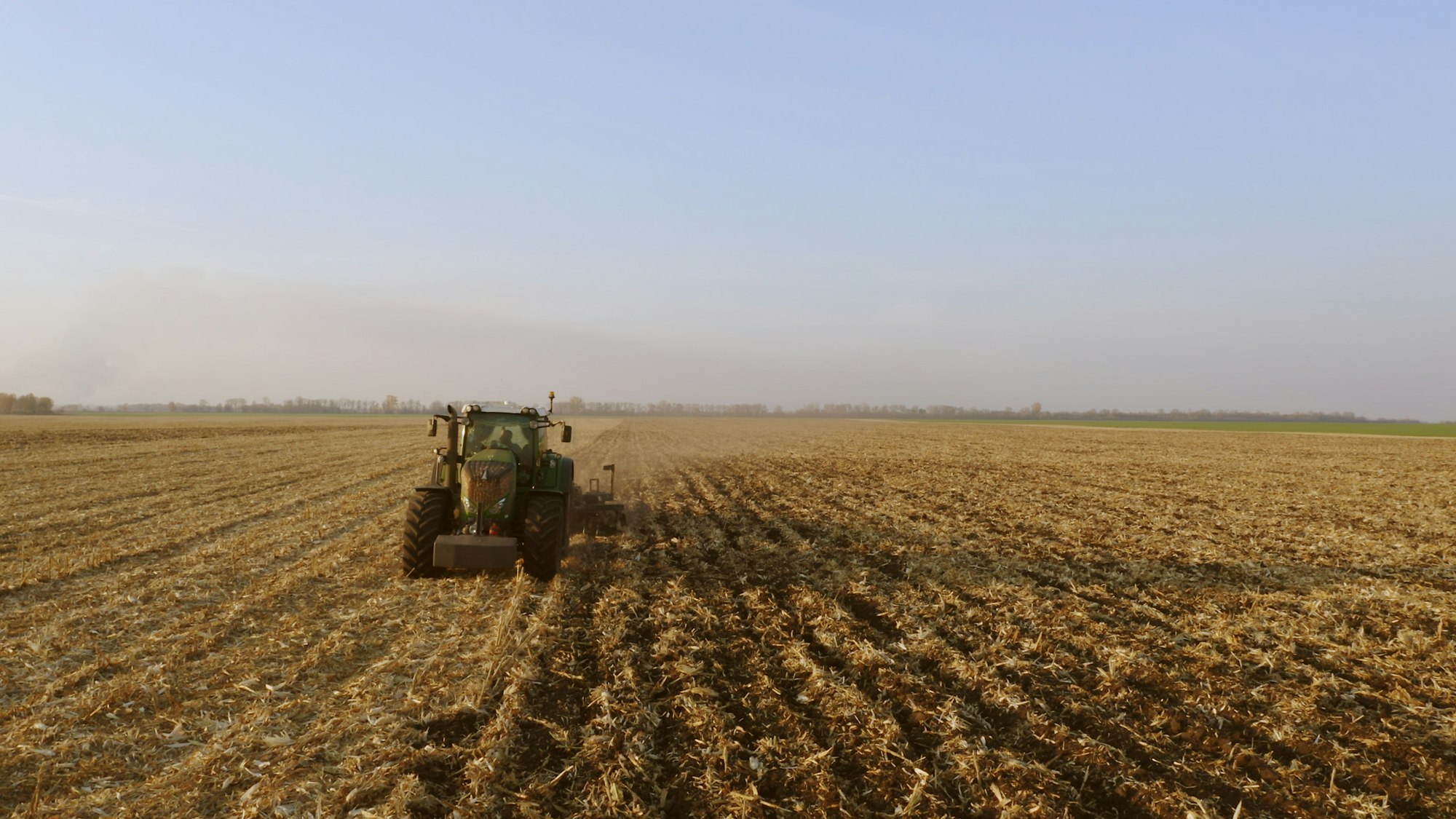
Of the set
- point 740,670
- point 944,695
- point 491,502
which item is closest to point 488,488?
point 491,502

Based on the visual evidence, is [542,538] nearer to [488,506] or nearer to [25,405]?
[488,506]

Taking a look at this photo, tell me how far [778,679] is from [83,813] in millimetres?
4957

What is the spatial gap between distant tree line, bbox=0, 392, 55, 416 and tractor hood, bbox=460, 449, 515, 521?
13632cm

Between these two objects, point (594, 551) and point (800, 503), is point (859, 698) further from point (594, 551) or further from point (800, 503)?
point (800, 503)

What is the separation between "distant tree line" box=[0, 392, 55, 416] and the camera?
343 feet

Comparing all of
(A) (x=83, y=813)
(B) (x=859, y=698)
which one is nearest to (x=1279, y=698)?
(B) (x=859, y=698)

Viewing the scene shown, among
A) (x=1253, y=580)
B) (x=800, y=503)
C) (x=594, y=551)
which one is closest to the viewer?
(x=1253, y=580)

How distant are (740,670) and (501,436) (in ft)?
18.4

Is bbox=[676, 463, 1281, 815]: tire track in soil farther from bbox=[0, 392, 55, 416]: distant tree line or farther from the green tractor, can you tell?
bbox=[0, 392, 55, 416]: distant tree line

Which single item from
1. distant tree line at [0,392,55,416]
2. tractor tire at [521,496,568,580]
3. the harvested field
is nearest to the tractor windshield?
tractor tire at [521,496,568,580]

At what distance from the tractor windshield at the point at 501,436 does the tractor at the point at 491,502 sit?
0.01m

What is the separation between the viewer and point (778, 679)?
21.2 ft

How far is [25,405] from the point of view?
10625cm

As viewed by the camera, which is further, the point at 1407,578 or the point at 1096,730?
the point at 1407,578
